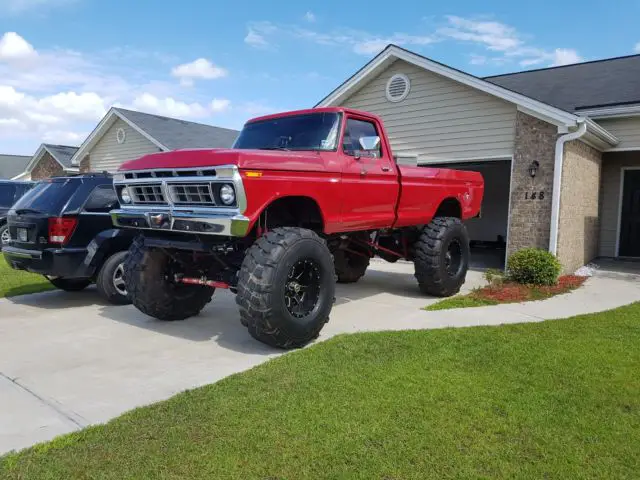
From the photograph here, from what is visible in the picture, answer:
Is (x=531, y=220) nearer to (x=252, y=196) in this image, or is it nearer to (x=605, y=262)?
(x=605, y=262)

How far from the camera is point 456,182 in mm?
8070

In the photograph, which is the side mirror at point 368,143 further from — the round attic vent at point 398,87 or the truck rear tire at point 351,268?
the round attic vent at point 398,87

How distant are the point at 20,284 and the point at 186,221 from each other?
556cm

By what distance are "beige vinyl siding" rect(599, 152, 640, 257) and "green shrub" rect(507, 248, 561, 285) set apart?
532 cm

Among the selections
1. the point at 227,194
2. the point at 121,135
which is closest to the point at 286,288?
the point at 227,194

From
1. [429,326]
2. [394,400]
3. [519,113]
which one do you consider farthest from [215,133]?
[394,400]

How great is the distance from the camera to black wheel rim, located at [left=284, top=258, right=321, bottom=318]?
508cm

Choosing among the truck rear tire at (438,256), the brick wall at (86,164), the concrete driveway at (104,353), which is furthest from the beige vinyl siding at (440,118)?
the brick wall at (86,164)

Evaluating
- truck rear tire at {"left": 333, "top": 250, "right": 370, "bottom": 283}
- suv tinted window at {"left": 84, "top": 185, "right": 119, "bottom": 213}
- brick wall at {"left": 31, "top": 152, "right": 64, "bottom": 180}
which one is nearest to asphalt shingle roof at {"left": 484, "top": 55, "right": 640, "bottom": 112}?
truck rear tire at {"left": 333, "top": 250, "right": 370, "bottom": 283}

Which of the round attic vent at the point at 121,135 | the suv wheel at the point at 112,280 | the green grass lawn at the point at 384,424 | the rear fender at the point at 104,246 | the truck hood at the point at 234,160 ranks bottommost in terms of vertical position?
the green grass lawn at the point at 384,424

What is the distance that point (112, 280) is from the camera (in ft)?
22.7

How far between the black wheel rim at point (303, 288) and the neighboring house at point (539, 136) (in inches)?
246

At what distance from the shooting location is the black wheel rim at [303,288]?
5078mm

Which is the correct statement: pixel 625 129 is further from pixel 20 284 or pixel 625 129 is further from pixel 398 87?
pixel 20 284
